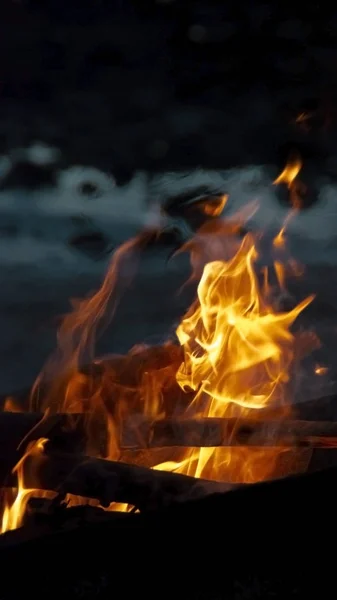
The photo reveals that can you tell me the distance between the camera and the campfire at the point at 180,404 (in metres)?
2.47

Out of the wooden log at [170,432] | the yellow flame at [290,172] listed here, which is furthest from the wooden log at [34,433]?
the yellow flame at [290,172]

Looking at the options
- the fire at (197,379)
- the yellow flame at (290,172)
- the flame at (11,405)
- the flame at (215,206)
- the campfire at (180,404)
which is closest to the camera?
the campfire at (180,404)

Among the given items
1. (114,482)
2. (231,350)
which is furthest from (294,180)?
(114,482)

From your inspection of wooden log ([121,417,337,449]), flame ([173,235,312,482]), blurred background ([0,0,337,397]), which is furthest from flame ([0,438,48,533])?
blurred background ([0,0,337,397])

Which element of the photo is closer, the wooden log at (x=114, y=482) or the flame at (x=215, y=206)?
the wooden log at (x=114, y=482)

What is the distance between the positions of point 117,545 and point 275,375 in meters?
1.53

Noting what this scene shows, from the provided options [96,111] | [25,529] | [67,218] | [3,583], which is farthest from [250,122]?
[3,583]

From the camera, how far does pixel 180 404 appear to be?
10.4 feet

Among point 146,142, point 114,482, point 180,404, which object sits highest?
point 146,142

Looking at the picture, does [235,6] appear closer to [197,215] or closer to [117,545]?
[197,215]

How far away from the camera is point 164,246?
420 centimetres

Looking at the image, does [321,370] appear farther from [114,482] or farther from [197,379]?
[114,482]

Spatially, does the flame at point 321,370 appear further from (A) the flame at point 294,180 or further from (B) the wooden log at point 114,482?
(B) the wooden log at point 114,482

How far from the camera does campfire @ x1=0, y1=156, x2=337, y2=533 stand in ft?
8.12
